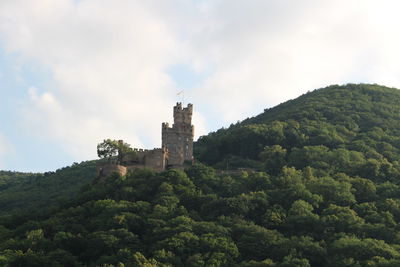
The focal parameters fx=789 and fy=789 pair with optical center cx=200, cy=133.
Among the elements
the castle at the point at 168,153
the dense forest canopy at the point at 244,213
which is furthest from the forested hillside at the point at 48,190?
the dense forest canopy at the point at 244,213

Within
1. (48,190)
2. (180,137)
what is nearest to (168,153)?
(180,137)

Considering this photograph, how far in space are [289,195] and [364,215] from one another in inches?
372

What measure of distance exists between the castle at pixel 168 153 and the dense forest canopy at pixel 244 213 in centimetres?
365

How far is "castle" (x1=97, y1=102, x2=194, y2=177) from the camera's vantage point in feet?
348

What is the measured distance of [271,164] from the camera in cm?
11269

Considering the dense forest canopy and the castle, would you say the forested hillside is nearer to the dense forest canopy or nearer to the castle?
the castle

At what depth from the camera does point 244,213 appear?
91250 mm

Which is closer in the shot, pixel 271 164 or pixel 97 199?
pixel 97 199

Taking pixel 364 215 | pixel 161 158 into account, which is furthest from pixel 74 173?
pixel 364 215

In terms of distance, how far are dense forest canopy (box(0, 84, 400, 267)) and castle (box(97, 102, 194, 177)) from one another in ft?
12.0

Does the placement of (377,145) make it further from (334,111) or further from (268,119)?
(268,119)

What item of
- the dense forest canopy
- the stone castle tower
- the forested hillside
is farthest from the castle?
the forested hillside

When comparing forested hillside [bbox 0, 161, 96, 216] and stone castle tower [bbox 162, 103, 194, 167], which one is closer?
forested hillside [bbox 0, 161, 96, 216]

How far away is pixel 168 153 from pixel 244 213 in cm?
2431
